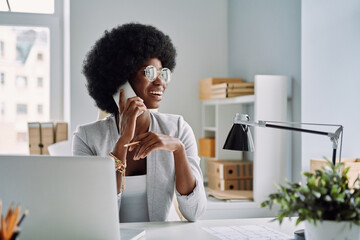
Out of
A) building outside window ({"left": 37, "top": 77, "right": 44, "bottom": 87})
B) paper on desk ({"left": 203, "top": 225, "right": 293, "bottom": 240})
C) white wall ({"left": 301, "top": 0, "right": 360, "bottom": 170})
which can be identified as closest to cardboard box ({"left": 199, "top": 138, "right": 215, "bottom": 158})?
white wall ({"left": 301, "top": 0, "right": 360, "bottom": 170})

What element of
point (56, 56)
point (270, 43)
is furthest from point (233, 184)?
point (56, 56)

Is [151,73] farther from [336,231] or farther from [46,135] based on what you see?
[46,135]

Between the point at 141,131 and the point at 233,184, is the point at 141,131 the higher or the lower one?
the higher one

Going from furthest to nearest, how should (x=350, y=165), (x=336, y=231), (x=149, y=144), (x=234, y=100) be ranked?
(x=234, y=100) → (x=350, y=165) → (x=149, y=144) → (x=336, y=231)

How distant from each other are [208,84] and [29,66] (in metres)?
1.52

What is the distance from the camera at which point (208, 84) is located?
377 cm

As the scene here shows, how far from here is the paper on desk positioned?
149 centimetres

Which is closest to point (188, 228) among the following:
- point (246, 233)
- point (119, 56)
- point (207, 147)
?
point (246, 233)

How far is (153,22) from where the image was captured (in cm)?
399

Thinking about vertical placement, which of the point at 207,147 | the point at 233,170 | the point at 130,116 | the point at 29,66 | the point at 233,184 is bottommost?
the point at 233,184

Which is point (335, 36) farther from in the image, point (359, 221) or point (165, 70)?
point (359, 221)

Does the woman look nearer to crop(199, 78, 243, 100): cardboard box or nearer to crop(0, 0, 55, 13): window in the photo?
crop(199, 78, 243, 100): cardboard box

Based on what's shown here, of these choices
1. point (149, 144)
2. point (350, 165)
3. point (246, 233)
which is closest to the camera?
point (246, 233)

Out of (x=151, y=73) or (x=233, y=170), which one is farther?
(x=233, y=170)
